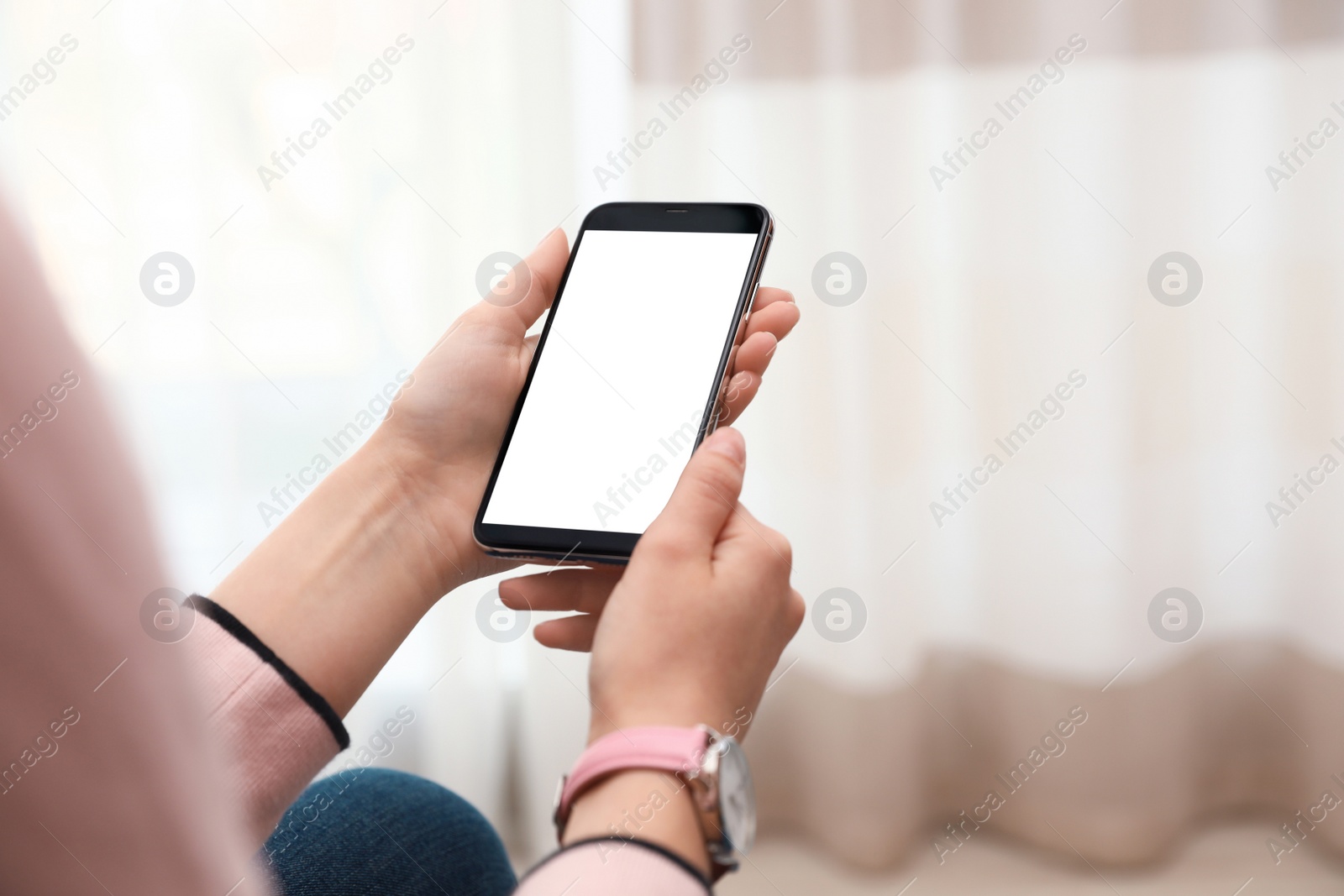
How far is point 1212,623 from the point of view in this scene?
1308 mm

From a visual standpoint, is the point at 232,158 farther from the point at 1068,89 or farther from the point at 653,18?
the point at 1068,89

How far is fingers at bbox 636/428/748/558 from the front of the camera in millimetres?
529

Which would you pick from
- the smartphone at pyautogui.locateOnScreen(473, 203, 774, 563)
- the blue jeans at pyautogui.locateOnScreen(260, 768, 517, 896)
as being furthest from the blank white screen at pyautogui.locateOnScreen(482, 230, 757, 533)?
the blue jeans at pyautogui.locateOnScreen(260, 768, 517, 896)

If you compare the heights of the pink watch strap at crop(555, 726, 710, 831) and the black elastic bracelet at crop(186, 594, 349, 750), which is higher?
the black elastic bracelet at crop(186, 594, 349, 750)

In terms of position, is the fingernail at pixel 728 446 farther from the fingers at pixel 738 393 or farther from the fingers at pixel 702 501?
the fingers at pixel 738 393

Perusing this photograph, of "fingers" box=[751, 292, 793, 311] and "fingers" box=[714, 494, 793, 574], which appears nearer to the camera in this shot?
"fingers" box=[714, 494, 793, 574]

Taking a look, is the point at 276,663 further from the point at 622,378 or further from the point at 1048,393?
the point at 1048,393

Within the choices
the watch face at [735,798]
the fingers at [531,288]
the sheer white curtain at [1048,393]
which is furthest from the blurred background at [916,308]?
the watch face at [735,798]

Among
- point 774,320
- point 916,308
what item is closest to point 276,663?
point 774,320

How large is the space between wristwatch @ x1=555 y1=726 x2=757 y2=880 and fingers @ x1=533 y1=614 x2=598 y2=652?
0.24 metres

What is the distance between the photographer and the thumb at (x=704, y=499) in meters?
0.53

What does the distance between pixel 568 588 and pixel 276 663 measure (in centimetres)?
22

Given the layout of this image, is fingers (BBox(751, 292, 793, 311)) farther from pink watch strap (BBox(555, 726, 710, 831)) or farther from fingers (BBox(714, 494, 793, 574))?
pink watch strap (BBox(555, 726, 710, 831))

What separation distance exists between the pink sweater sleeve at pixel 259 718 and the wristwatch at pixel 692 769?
0.24 m
